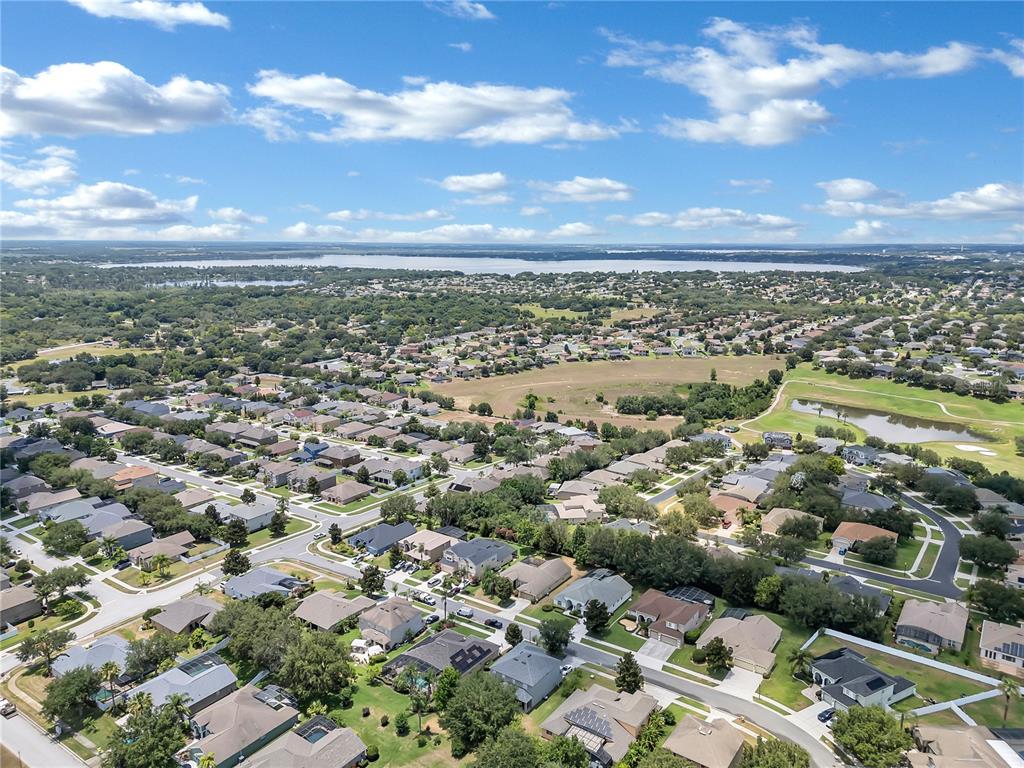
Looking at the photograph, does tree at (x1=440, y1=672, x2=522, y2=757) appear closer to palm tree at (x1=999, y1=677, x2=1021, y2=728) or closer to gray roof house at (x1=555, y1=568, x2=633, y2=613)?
gray roof house at (x1=555, y1=568, x2=633, y2=613)

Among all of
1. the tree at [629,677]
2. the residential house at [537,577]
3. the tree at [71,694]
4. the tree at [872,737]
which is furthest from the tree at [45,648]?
the tree at [872,737]

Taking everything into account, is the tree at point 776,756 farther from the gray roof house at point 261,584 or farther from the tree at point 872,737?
the gray roof house at point 261,584

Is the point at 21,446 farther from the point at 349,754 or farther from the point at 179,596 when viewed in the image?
the point at 349,754

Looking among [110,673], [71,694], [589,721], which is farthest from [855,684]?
[71,694]

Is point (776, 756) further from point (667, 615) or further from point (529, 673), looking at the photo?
point (667, 615)

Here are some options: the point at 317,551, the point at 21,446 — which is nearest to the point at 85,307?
the point at 21,446
